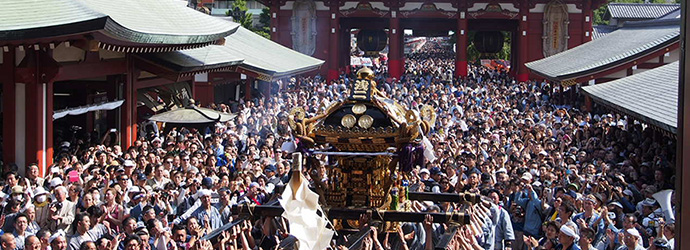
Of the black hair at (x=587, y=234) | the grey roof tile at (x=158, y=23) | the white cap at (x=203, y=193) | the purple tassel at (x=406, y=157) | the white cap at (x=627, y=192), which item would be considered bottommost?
the white cap at (x=627, y=192)

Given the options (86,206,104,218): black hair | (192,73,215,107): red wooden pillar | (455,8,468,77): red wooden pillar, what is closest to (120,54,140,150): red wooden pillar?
(192,73,215,107): red wooden pillar

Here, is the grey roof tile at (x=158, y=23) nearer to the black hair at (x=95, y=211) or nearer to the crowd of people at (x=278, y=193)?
the crowd of people at (x=278, y=193)

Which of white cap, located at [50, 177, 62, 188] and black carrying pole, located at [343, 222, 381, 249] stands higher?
black carrying pole, located at [343, 222, 381, 249]

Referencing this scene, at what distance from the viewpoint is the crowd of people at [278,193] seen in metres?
7.89

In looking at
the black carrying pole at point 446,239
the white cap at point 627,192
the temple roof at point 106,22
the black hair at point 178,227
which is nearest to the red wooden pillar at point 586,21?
the temple roof at point 106,22

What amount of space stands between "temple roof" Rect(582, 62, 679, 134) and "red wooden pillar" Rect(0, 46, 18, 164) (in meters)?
9.68

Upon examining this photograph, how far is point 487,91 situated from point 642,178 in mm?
22479

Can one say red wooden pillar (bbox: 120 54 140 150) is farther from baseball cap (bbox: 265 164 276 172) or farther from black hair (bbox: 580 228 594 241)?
black hair (bbox: 580 228 594 241)

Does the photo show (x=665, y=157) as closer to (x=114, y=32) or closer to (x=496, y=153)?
(x=496, y=153)

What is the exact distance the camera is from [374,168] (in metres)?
7.54

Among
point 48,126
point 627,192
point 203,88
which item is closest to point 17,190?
point 48,126

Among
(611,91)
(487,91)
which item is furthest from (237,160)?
(487,91)

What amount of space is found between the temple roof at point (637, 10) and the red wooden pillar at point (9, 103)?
5788cm

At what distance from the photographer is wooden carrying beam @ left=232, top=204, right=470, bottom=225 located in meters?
6.70
